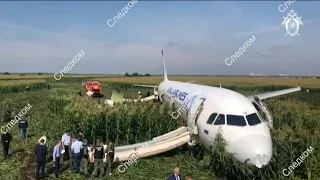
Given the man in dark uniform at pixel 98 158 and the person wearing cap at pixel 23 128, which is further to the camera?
the person wearing cap at pixel 23 128

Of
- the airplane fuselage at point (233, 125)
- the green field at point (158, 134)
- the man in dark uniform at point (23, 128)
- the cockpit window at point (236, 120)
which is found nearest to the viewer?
the airplane fuselage at point (233, 125)

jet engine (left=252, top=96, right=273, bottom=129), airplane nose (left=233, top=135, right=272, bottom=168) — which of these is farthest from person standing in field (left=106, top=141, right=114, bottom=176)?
jet engine (left=252, top=96, right=273, bottom=129)

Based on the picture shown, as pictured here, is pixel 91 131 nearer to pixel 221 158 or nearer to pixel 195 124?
pixel 195 124

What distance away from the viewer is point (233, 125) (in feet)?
48.3

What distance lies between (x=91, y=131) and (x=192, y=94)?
661 centimetres

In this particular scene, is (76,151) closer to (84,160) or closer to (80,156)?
(80,156)

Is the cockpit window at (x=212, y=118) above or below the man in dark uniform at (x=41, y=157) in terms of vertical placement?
above

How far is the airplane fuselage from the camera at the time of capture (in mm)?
13422

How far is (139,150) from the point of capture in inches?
683

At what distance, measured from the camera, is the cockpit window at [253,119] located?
48.5 ft

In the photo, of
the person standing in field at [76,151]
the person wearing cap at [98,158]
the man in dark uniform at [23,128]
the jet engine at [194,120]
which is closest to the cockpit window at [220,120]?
the jet engine at [194,120]

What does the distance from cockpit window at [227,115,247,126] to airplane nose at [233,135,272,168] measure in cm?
99

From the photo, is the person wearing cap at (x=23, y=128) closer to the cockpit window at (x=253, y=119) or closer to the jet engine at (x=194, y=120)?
the jet engine at (x=194, y=120)

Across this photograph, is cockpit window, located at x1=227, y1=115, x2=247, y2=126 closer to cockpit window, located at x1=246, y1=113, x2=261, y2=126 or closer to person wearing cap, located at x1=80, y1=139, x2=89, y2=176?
cockpit window, located at x1=246, y1=113, x2=261, y2=126
